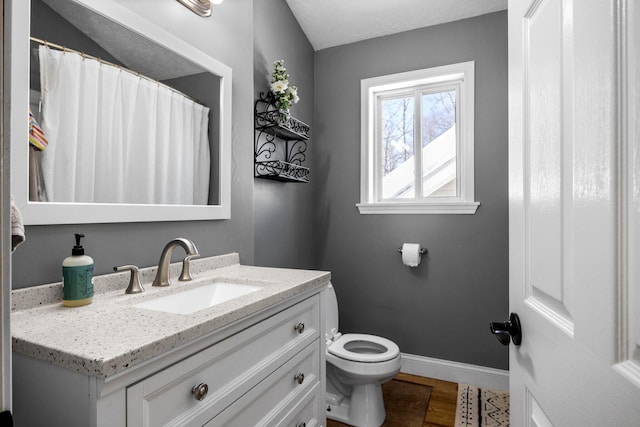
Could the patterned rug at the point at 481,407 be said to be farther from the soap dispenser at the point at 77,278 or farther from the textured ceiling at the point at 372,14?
the textured ceiling at the point at 372,14

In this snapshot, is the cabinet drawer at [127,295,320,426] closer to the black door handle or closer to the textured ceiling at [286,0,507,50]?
the black door handle

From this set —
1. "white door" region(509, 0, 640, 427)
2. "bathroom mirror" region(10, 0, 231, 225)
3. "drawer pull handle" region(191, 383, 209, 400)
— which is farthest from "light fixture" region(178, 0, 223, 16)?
"drawer pull handle" region(191, 383, 209, 400)

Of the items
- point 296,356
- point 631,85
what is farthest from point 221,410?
point 631,85

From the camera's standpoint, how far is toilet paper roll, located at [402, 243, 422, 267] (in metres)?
2.39

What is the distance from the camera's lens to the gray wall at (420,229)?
2281 millimetres

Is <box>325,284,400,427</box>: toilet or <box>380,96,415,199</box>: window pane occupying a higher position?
<box>380,96,415,199</box>: window pane

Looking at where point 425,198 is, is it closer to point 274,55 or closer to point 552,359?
point 274,55

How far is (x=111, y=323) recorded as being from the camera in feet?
2.74

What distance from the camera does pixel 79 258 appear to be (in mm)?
1003

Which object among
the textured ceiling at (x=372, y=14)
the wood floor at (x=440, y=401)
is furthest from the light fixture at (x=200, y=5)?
the wood floor at (x=440, y=401)

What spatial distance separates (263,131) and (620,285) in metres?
1.92

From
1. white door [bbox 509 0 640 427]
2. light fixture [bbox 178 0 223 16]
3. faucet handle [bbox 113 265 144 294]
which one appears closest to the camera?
white door [bbox 509 0 640 427]

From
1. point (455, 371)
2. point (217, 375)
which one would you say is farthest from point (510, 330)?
point (455, 371)

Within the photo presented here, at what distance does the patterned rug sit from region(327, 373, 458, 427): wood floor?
0.04 metres
